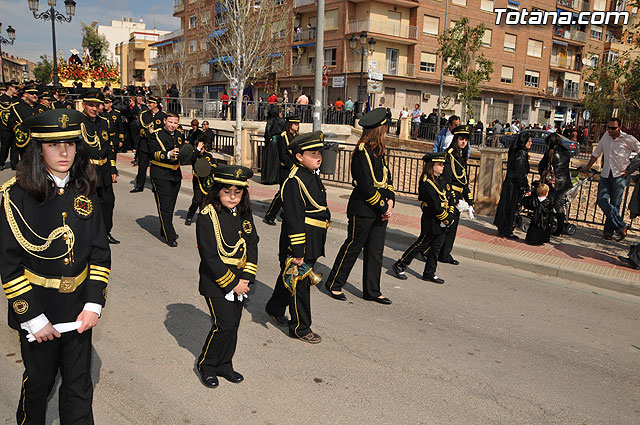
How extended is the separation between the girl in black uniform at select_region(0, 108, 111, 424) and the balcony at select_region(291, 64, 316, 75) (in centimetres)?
4324

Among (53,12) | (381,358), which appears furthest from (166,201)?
(53,12)

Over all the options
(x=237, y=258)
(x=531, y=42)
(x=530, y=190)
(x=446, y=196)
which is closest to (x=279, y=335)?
(x=237, y=258)

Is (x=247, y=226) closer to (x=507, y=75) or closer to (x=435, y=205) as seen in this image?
(x=435, y=205)

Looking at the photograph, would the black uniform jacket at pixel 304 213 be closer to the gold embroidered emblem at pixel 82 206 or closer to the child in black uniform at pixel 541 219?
the gold embroidered emblem at pixel 82 206

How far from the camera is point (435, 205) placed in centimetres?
688

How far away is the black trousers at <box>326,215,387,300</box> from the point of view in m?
6.07

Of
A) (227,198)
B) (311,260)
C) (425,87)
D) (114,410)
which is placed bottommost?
(114,410)

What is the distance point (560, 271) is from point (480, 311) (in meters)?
2.34

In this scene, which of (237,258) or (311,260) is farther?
(311,260)

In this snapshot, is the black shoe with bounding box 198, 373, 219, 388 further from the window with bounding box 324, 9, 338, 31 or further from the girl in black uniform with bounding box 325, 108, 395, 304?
the window with bounding box 324, 9, 338, 31

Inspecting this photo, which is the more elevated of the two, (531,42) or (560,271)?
(531,42)

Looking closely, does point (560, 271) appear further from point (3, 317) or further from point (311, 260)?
point (3, 317)

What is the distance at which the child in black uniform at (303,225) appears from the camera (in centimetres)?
485

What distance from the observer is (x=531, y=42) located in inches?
2090
